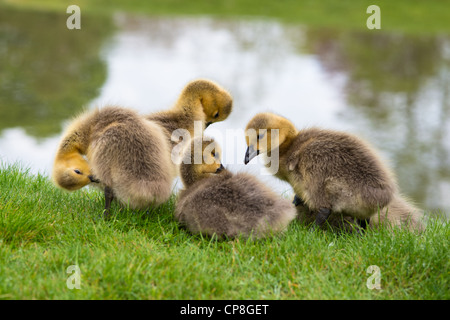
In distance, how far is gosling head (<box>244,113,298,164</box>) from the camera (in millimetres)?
3715

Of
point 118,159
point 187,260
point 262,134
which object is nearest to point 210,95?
point 262,134

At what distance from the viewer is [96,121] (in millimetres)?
3834

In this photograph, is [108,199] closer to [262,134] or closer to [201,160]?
[201,160]

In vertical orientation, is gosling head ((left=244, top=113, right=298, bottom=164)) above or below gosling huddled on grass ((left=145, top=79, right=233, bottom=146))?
below

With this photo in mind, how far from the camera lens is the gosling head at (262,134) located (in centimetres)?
371

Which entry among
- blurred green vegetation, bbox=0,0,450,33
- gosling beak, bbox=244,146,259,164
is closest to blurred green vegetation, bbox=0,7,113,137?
blurred green vegetation, bbox=0,0,450,33

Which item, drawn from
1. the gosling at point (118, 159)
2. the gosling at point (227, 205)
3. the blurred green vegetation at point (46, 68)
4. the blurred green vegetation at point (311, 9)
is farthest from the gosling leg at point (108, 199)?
the blurred green vegetation at point (311, 9)

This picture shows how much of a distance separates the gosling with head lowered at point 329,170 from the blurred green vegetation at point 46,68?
563 centimetres

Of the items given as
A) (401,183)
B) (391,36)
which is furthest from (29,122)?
(391,36)

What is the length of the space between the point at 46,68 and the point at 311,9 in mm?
9733

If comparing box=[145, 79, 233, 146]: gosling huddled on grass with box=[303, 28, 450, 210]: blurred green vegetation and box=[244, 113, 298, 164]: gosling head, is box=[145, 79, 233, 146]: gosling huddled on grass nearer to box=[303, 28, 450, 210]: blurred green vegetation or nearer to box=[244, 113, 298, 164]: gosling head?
box=[244, 113, 298, 164]: gosling head

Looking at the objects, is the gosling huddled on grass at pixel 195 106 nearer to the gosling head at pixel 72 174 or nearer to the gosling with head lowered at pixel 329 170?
the gosling with head lowered at pixel 329 170

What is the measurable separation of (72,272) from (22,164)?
79.5 inches

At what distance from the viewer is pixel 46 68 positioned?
13.4 metres
